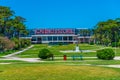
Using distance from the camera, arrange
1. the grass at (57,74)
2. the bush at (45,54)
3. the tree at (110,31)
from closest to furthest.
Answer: the grass at (57,74) → the bush at (45,54) → the tree at (110,31)

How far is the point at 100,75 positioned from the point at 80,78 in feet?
6.89

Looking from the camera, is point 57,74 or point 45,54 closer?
point 57,74

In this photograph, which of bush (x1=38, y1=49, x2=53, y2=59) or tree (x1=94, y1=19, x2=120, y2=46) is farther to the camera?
tree (x1=94, y1=19, x2=120, y2=46)

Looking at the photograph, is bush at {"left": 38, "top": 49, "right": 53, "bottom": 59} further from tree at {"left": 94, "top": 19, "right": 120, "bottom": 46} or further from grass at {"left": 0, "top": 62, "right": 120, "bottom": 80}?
tree at {"left": 94, "top": 19, "right": 120, "bottom": 46}

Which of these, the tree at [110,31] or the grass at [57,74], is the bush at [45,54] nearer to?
the grass at [57,74]

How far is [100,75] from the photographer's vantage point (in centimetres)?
2295

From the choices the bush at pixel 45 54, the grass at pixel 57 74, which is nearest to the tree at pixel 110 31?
the bush at pixel 45 54

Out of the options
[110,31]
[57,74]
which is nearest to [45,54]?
[57,74]

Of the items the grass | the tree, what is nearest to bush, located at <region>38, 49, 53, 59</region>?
the grass

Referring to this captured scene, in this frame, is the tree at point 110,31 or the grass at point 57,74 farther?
the tree at point 110,31

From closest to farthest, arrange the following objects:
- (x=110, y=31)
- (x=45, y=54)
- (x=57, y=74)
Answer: (x=57, y=74)
(x=45, y=54)
(x=110, y=31)

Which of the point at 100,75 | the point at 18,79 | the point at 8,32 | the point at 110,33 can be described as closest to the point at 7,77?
the point at 18,79

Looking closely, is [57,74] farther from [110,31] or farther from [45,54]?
[110,31]

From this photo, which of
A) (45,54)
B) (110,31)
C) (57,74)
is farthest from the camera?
(110,31)
